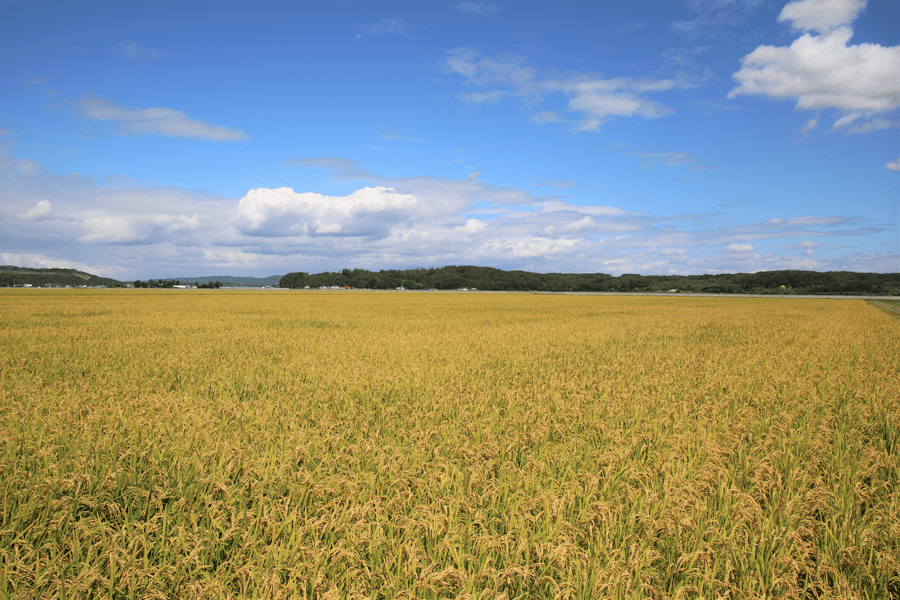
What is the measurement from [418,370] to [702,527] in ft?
21.4

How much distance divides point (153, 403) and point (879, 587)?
27.0ft

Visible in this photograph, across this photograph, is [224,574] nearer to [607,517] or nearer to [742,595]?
[607,517]

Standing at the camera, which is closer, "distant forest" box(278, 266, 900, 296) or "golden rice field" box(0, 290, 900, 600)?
"golden rice field" box(0, 290, 900, 600)

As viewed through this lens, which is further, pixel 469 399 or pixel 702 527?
pixel 469 399

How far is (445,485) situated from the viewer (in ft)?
13.0

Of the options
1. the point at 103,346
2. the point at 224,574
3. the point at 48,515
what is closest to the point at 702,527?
the point at 224,574

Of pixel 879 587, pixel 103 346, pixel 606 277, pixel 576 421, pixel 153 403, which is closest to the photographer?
pixel 879 587

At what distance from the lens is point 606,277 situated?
602ft

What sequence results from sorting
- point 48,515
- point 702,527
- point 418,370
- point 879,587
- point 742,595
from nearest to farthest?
point 742,595 → point 879,587 → point 702,527 → point 48,515 → point 418,370

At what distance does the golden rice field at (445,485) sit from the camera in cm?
278

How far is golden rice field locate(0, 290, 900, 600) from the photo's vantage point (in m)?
2.78

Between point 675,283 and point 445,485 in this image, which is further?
point 675,283

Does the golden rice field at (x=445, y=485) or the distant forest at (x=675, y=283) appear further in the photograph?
the distant forest at (x=675, y=283)

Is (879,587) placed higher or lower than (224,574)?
lower
